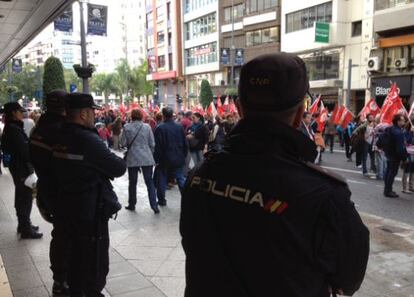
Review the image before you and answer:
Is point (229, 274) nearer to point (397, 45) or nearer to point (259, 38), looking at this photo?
point (397, 45)

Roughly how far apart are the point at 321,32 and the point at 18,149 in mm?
28615

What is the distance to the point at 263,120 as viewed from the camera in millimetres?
1473

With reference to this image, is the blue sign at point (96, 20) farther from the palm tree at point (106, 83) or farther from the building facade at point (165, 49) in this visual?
the palm tree at point (106, 83)

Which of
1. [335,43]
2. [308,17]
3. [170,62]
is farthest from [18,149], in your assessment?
[170,62]

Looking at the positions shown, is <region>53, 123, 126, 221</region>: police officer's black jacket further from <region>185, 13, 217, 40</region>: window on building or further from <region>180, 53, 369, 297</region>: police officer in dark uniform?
<region>185, 13, 217, 40</region>: window on building

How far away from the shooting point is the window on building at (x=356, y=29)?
31.1m

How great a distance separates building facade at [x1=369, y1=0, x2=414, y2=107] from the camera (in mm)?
26456

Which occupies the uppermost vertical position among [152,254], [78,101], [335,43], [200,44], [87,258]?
[200,44]

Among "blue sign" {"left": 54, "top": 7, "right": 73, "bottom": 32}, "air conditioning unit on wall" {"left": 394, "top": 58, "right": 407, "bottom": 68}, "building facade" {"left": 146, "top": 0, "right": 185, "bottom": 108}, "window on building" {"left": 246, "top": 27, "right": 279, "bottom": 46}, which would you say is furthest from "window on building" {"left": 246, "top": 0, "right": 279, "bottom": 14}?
"blue sign" {"left": 54, "top": 7, "right": 73, "bottom": 32}

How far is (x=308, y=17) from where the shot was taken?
113 ft

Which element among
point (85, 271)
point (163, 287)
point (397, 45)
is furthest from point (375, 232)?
point (397, 45)

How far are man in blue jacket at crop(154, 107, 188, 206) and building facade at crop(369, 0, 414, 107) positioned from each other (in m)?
21.9

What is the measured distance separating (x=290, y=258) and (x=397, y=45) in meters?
29.5

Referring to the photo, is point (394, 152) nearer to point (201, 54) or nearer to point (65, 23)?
point (65, 23)
